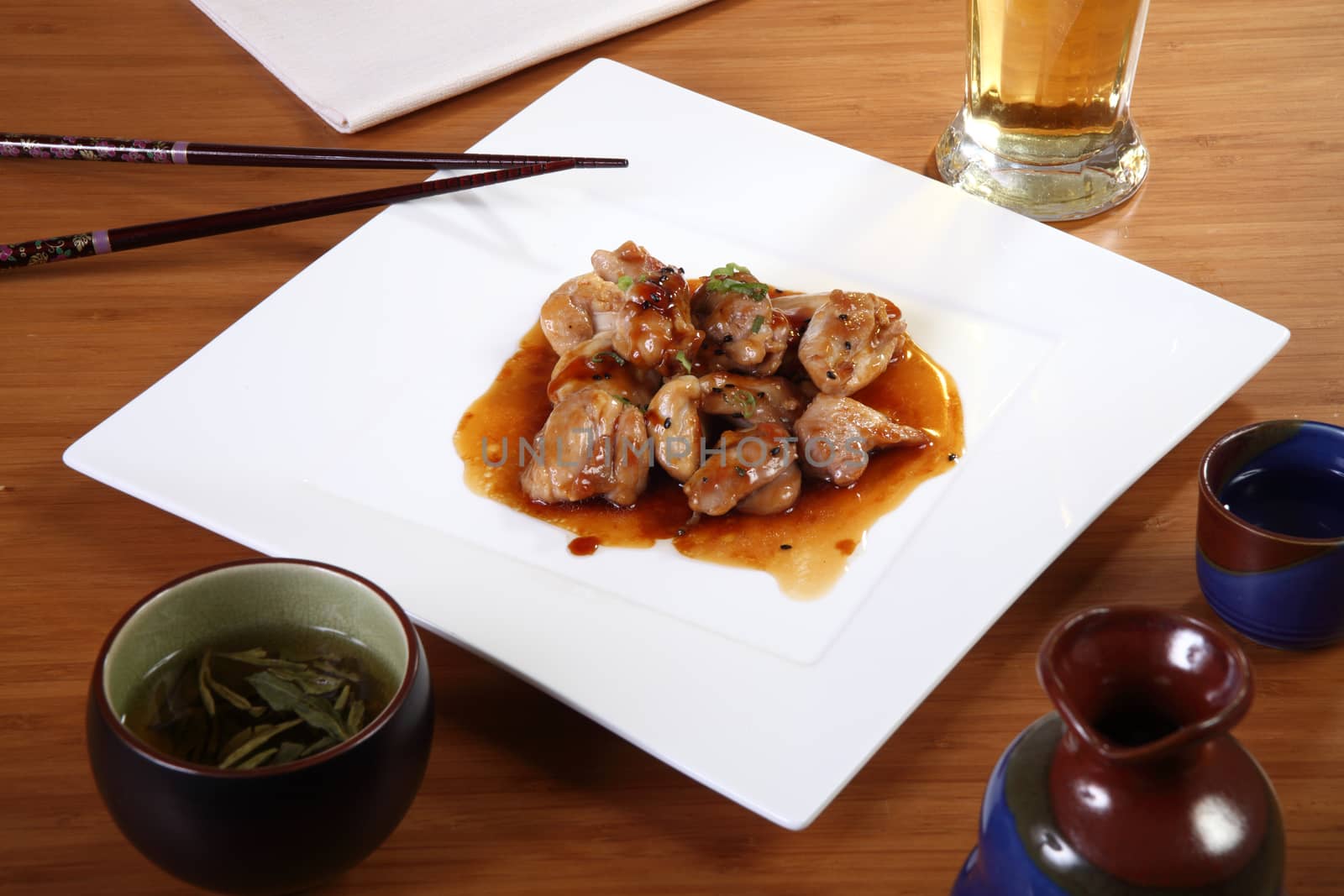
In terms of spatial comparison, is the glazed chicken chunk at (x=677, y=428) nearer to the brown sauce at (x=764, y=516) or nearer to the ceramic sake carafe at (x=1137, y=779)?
the brown sauce at (x=764, y=516)

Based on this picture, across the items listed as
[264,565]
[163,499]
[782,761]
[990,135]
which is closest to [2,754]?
[163,499]

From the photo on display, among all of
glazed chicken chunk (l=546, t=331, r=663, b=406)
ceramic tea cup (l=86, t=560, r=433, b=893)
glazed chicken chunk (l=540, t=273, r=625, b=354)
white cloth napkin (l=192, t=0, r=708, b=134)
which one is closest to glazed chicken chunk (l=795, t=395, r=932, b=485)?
glazed chicken chunk (l=546, t=331, r=663, b=406)

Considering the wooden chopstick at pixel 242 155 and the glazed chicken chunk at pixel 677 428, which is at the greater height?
the wooden chopstick at pixel 242 155

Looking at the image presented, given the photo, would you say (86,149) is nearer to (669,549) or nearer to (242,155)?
(242,155)

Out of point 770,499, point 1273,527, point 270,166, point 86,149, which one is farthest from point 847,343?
point 86,149

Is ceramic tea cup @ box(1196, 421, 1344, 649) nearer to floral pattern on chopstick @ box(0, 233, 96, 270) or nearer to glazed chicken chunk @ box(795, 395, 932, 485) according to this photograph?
glazed chicken chunk @ box(795, 395, 932, 485)

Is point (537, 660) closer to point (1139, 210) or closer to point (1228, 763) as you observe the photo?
point (1228, 763)

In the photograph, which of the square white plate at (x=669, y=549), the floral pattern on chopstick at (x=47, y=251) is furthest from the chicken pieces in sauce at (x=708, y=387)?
the floral pattern on chopstick at (x=47, y=251)
